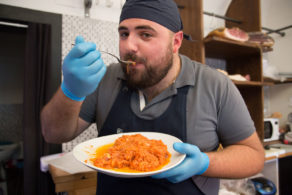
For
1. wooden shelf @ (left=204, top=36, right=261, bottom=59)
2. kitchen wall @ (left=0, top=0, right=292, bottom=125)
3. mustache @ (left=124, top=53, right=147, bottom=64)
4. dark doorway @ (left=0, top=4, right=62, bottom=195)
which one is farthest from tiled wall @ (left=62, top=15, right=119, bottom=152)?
kitchen wall @ (left=0, top=0, right=292, bottom=125)

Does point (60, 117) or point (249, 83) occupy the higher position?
point (249, 83)

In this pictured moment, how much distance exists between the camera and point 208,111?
1002 millimetres

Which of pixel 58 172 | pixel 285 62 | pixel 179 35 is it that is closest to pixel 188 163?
pixel 179 35

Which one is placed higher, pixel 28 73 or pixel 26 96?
pixel 28 73

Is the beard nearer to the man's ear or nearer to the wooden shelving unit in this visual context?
the man's ear

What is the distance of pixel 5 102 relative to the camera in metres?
3.21

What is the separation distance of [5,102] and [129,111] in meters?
3.19

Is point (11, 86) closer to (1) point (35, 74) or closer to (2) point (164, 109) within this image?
(1) point (35, 74)

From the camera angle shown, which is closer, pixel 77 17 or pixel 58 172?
pixel 58 172

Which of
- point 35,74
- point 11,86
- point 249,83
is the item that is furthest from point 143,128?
point 11,86

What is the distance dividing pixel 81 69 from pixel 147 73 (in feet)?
1.24

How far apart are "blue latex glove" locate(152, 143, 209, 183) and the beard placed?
0.43m

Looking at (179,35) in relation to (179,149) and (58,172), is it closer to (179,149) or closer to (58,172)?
(179,149)

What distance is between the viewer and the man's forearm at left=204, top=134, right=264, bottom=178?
2.85 feet
